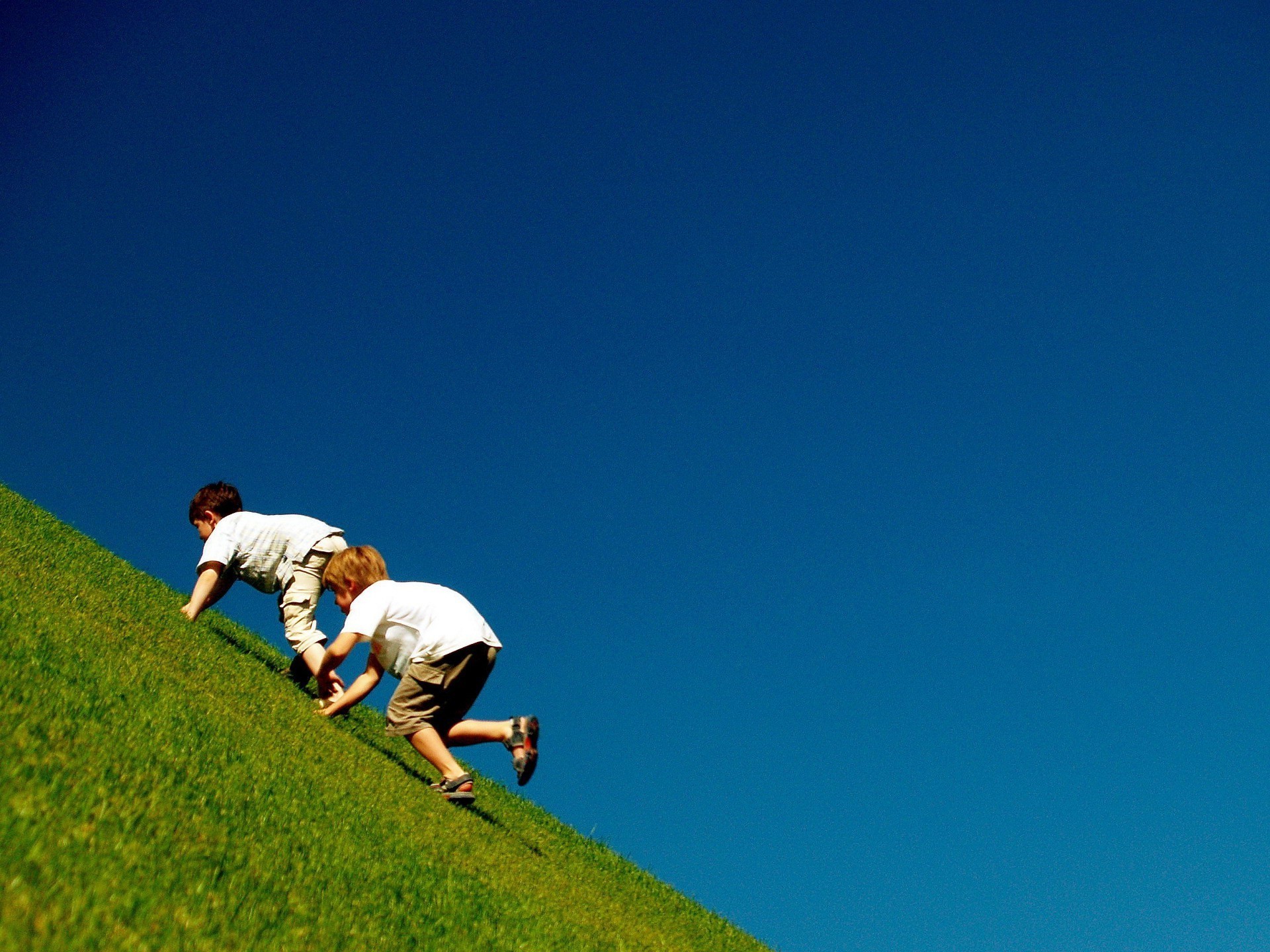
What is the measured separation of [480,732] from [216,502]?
4.27m

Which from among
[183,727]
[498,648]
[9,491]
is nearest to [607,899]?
[498,648]

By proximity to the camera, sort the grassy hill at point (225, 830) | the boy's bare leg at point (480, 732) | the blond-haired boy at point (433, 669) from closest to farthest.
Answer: the grassy hill at point (225, 830)
the blond-haired boy at point (433, 669)
the boy's bare leg at point (480, 732)

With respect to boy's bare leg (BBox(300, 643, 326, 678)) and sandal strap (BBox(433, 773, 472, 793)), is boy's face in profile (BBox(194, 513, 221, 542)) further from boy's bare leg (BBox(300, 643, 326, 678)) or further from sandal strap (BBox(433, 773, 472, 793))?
sandal strap (BBox(433, 773, 472, 793))

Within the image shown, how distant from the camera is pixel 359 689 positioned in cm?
755

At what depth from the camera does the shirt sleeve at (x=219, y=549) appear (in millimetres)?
9617

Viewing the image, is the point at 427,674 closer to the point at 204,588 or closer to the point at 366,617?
the point at 366,617

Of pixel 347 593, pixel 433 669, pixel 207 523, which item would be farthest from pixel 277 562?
pixel 433 669

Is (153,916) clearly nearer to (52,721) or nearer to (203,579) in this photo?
(52,721)

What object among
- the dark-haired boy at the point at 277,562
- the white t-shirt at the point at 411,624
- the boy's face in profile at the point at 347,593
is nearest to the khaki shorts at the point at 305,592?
the dark-haired boy at the point at 277,562

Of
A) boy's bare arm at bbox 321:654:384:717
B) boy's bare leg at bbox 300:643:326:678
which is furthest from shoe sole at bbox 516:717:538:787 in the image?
boy's bare leg at bbox 300:643:326:678

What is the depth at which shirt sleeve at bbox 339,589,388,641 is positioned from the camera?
7566 mm

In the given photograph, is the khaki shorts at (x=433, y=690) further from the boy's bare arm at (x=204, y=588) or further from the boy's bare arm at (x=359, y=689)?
the boy's bare arm at (x=204, y=588)

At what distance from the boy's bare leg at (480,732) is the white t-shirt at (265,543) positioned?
293 centimetres

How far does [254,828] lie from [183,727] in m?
1.19
